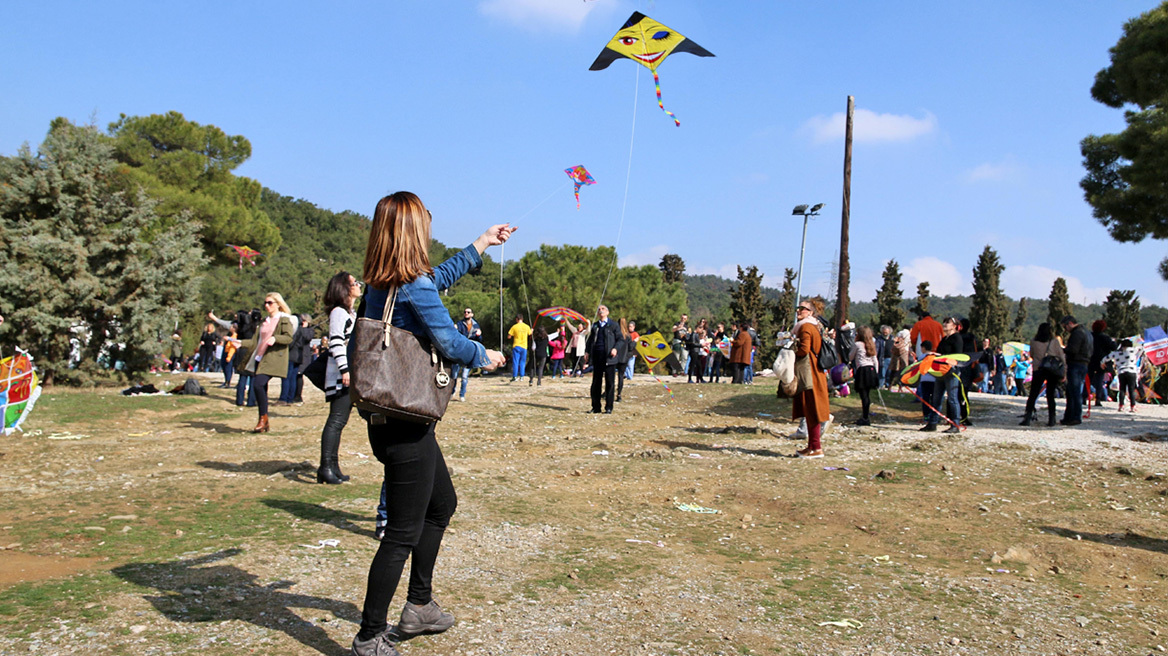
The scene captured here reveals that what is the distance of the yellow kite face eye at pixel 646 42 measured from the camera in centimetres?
1315

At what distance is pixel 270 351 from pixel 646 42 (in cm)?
778

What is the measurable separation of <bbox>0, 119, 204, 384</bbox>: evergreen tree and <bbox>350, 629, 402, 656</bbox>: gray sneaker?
14427 millimetres

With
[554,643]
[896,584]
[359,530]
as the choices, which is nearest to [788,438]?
[896,584]

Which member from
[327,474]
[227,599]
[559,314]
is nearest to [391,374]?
[227,599]

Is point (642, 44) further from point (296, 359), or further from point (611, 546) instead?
point (611, 546)

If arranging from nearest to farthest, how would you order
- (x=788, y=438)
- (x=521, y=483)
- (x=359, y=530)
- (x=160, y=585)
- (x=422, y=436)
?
(x=422, y=436) → (x=160, y=585) → (x=359, y=530) → (x=521, y=483) → (x=788, y=438)

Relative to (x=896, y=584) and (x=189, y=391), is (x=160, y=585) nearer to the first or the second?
(x=896, y=584)

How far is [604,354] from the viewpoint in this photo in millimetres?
13500

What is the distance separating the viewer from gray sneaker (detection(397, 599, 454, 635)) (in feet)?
10.9

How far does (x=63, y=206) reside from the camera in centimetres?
1497

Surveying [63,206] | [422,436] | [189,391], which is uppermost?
[63,206]

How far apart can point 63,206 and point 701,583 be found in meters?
15.2

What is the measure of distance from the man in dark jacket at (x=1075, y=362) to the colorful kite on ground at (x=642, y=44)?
7370mm

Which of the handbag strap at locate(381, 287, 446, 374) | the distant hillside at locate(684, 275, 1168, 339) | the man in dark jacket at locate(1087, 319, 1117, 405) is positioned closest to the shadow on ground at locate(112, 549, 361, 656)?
the handbag strap at locate(381, 287, 446, 374)
